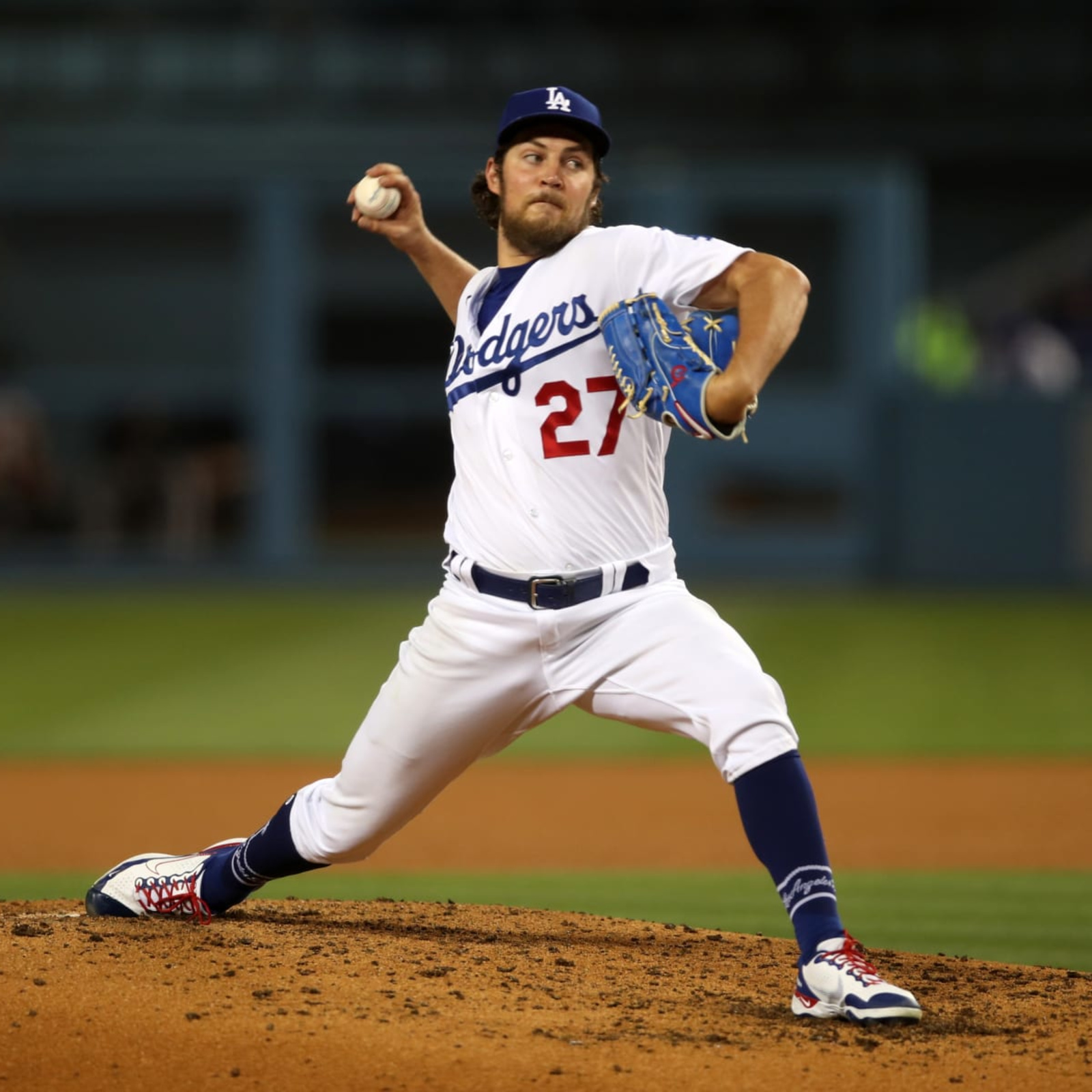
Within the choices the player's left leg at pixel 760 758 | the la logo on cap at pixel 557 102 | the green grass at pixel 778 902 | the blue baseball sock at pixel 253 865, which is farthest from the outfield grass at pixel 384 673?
the la logo on cap at pixel 557 102

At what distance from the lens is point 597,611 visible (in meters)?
3.70

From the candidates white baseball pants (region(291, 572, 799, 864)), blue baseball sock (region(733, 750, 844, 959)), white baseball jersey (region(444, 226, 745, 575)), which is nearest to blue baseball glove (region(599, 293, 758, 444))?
white baseball jersey (region(444, 226, 745, 575))

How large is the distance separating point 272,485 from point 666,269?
13.5 metres

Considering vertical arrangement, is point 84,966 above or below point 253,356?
below

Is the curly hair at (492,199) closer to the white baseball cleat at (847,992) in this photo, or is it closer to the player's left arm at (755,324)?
the player's left arm at (755,324)

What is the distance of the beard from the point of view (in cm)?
383

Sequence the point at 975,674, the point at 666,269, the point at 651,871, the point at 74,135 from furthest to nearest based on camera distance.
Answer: the point at 74,135
the point at 975,674
the point at 651,871
the point at 666,269

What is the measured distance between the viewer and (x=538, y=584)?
370 cm

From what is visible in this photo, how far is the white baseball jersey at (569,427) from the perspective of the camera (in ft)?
12.2

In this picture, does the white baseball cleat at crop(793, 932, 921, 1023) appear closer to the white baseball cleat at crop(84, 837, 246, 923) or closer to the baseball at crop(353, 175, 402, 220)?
the white baseball cleat at crop(84, 837, 246, 923)

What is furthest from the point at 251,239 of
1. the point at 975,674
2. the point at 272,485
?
the point at 975,674

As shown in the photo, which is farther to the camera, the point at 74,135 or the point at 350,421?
the point at 74,135

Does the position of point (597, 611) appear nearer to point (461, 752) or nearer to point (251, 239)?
point (461, 752)

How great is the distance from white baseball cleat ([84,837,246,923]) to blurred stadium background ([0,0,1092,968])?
3.55 ft
